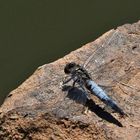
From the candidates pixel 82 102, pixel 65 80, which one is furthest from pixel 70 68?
pixel 82 102

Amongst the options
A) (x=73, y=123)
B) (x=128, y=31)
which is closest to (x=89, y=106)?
(x=73, y=123)

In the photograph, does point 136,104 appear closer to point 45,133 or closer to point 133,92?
point 133,92

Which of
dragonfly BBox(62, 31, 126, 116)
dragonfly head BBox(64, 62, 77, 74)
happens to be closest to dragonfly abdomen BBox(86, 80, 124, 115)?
dragonfly BBox(62, 31, 126, 116)

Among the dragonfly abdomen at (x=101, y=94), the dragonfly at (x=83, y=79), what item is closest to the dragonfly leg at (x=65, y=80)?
the dragonfly at (x=83, y=79)

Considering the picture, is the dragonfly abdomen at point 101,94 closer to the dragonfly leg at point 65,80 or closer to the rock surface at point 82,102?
the rock surface at point 82,102

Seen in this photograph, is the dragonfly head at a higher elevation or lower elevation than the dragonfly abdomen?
higher

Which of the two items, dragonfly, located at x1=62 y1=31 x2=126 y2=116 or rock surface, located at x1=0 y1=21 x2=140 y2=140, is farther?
dragonfly, located at x1=62 y1=31 x2=126 y2=116

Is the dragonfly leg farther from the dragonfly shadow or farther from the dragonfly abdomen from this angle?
the dragonfly abdomen

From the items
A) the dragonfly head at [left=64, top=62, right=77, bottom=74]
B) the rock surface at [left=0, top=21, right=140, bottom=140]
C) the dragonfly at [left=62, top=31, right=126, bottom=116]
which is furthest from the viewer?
the dragonfly head at [left=64, top=62, right=77, bottom=74]
